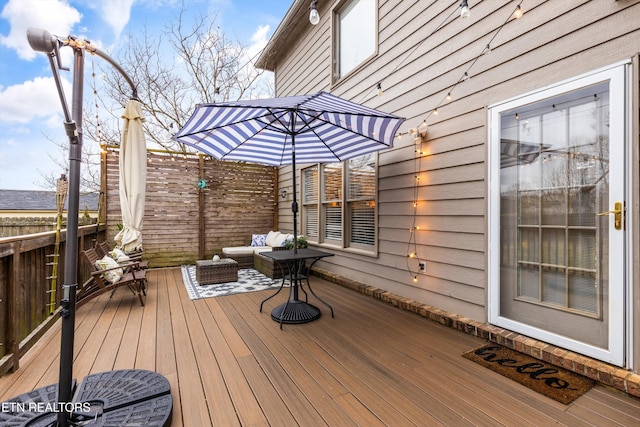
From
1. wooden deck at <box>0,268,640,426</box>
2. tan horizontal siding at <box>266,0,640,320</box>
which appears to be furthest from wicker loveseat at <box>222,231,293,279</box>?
wooden deck at <box>0,268,640,426</box>

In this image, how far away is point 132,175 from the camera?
4.46 metres

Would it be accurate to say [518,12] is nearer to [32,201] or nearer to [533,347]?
[533,347]

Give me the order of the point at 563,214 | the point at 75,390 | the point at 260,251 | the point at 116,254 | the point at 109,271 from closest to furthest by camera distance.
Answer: the point at 75,390 → the point at 563,214 → the point at 109,271 → the point at 116,254 → the point at 260,251

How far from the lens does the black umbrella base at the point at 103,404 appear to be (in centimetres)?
160

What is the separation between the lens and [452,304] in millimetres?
3168

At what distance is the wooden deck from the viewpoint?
69.7 inches

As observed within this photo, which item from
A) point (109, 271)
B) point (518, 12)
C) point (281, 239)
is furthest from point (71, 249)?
point (281, 239)

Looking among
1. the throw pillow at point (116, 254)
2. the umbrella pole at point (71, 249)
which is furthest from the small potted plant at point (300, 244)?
the umbrella pole at point (71, 249)

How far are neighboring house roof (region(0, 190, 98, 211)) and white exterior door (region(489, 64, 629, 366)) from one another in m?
14.9

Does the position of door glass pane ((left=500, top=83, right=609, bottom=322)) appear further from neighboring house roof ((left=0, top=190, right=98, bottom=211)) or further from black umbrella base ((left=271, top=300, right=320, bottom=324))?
neighboring house roof ((left=0, top=190, right=98, bottom=211))

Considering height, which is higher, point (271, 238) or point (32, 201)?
point (32, 201)

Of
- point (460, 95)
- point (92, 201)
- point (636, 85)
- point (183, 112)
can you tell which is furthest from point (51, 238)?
point (92, 201)

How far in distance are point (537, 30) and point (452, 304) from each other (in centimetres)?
259

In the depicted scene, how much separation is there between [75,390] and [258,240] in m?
5.05
